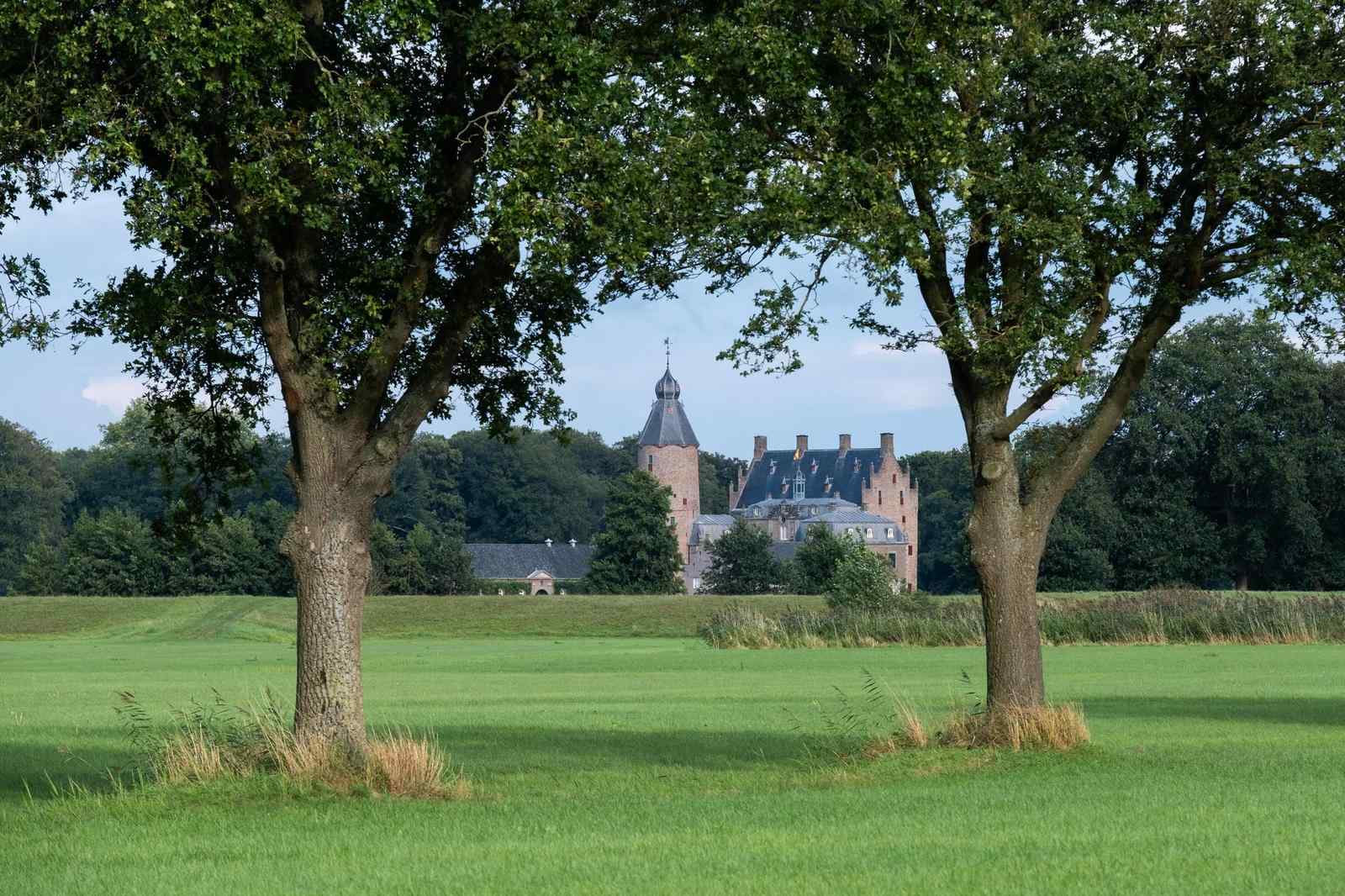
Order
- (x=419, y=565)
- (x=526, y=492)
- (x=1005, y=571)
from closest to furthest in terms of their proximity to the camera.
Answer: (x=1005, y=571), (x=419, y=565), (x=526, y=492)

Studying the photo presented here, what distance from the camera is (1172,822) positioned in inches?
503

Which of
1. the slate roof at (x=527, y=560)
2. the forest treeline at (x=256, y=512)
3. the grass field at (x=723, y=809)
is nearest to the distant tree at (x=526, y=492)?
the forest treeline at (x=256, y=512)

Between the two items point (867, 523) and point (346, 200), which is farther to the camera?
point (867, 523)

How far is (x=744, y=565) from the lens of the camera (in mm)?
112438

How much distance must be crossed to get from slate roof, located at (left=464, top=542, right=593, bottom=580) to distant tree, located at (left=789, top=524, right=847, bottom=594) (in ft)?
111

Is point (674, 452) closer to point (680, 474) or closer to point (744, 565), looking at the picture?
point (680, 474)

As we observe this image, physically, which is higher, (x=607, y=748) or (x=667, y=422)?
(x=667, y=422)

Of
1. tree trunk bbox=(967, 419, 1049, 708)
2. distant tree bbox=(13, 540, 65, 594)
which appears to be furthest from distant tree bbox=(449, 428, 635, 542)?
tree trunk bbox=(967, 419, 1049, 708)

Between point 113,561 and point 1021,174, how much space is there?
77.7 metres

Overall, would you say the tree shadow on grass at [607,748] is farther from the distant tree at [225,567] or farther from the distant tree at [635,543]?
the distant tree at [635,543]

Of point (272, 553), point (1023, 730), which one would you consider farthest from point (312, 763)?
point (272, 553)

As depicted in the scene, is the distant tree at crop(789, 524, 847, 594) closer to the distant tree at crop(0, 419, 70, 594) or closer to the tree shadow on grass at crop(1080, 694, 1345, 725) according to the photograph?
the distant tree at crop(0, 419, 70, 594)

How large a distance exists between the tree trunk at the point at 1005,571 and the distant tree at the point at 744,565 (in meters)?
93.6

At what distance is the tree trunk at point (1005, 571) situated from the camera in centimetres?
1794
